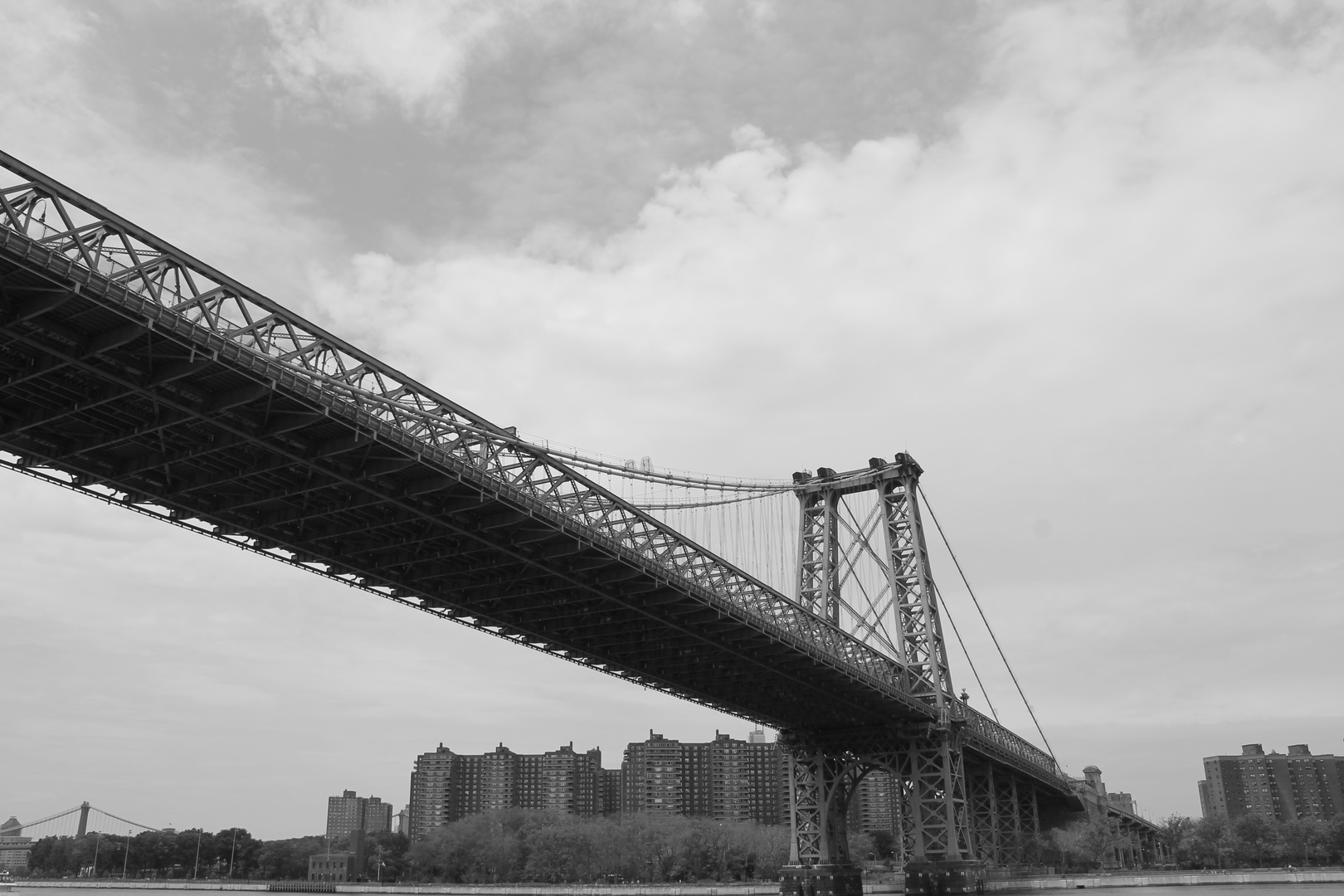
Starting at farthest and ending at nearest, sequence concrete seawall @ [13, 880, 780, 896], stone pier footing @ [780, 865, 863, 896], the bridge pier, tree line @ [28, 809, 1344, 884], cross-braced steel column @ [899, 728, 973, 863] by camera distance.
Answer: tree line @ [28, 809, 1344, 884], concrete seawall @ [13, 880, 780, 896], stone pier footing @ [780, 865, 863, 896], cross-braced steel column @ [899, 728, 973, 863], the bridge pier

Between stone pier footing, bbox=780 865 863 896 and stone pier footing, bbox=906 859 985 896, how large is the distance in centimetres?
599

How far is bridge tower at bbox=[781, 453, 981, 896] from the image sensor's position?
74188 mm

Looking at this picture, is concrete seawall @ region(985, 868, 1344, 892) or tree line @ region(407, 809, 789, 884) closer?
concrete seawall @ region(985, 868, 1344, 892)

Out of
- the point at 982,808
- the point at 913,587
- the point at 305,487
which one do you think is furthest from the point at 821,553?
the point at 305,487

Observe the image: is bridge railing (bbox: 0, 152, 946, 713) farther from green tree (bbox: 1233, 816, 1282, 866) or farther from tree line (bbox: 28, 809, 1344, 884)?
green tree (bbox: 1233, 816, 1282, 866)

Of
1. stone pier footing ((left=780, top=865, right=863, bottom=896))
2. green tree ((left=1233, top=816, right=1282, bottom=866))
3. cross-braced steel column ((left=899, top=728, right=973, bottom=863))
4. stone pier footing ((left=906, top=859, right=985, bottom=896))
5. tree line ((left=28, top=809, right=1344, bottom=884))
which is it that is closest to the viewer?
stone pier footing ((left=906, top=859, right=985, bottom=896))

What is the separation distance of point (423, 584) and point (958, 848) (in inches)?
1735

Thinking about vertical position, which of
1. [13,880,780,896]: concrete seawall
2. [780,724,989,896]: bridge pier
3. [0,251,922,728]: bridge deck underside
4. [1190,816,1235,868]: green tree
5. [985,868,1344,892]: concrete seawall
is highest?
[0,251,922,728]: bridge deck underside

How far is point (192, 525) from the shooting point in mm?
40750

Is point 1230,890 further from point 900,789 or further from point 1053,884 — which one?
point 900,789

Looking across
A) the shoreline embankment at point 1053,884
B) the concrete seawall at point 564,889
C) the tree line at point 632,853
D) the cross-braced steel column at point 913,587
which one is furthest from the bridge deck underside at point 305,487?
the tree line at point 632,853

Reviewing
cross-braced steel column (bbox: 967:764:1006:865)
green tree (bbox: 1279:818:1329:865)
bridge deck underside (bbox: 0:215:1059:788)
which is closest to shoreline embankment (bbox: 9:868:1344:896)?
cross-braced steel column (bbox: 967:764:1006:865)

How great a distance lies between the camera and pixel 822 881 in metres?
77.4

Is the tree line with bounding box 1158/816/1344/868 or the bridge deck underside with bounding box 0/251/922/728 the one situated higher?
the bridge deck underside with bounding box 0/251/922/728
